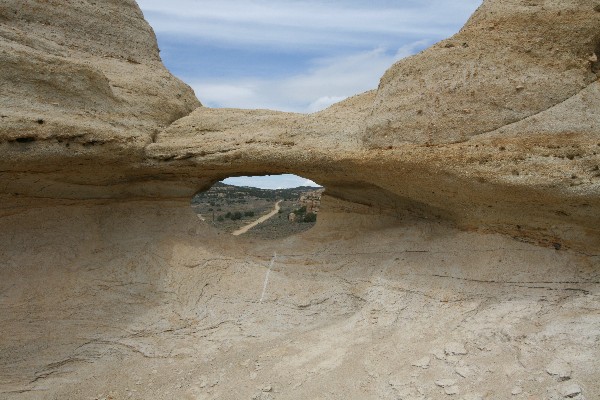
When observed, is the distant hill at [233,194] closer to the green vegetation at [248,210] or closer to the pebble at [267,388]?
the green vegetation at [248,210]

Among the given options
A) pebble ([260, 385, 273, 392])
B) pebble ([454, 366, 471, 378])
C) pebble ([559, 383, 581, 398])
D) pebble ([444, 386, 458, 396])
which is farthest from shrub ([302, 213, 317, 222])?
pebble ([559, 383, 581, 398])

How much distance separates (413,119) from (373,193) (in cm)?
154

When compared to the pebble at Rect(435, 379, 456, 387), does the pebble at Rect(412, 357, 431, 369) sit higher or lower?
higher

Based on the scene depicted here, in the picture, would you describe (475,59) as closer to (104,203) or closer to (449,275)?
(449,275)

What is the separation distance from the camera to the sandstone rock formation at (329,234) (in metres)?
5.41

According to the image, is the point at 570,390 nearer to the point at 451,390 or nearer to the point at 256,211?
the point at 451,390

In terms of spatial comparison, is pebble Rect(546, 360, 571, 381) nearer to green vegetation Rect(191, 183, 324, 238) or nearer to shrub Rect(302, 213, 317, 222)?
green vegetation Rect(191, 183, 324, 238)

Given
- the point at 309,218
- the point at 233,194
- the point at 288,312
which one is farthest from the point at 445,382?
the point at 233,194

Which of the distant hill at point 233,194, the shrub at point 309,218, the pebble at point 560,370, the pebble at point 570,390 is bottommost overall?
the distant hill at point 233,194

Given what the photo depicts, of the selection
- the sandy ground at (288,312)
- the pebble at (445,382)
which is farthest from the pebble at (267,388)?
the pebble at (445,382)

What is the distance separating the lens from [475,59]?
6.21 meters

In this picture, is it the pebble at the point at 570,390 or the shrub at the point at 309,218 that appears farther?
the shrub at the point at 309,218

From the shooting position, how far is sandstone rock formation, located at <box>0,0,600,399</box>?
5410 millimetres

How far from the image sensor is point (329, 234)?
7.90m
